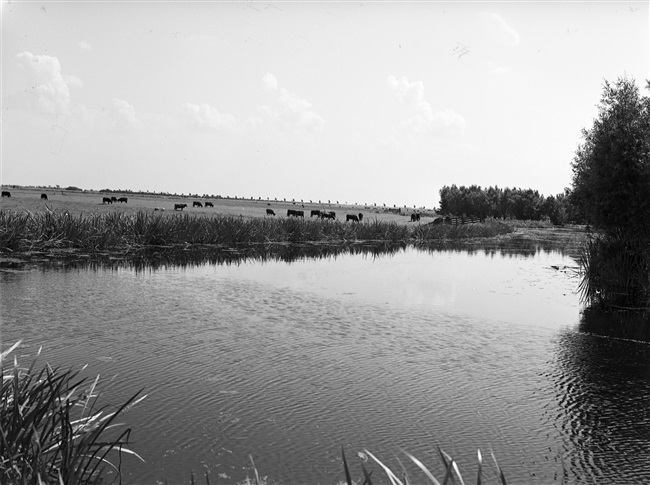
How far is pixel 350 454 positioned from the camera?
5656 mm

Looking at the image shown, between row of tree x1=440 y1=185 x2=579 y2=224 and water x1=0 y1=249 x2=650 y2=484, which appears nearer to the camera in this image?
water x1=0 y1=249 x2=650 y2=484

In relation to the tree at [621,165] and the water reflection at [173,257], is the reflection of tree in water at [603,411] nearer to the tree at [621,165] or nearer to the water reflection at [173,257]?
the tree at [621,165]

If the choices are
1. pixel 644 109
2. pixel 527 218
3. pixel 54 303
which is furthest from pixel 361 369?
pixel 527 218

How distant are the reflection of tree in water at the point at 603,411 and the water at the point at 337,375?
0.10 feet

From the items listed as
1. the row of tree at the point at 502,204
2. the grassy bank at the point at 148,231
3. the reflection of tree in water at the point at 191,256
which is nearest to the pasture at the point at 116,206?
the grassy bank at the point at 148,231

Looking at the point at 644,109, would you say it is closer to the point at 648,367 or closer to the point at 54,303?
the point at 648,367

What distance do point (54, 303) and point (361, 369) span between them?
8083 millimetres

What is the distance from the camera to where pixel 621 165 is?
1602 centimetres

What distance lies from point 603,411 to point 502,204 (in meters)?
115

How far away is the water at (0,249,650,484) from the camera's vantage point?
5.74m

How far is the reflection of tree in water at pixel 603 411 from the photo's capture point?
5668 millimetres

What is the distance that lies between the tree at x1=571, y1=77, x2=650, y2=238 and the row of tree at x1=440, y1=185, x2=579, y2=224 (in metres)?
95.7

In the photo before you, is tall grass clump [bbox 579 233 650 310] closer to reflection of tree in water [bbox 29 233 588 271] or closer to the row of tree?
reflection of tree in water [bbox 29 233 588 271]

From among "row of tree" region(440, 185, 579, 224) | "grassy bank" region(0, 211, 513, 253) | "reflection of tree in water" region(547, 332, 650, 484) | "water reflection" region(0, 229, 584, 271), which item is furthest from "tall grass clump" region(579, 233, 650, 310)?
"row of tree" region(440, 185, 579, 224)
